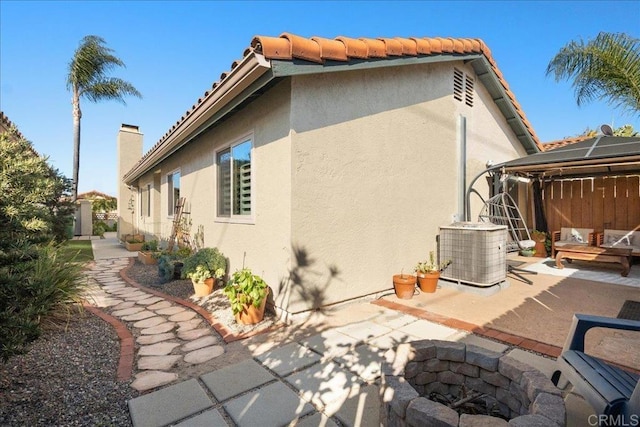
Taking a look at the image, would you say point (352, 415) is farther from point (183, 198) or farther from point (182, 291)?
point (183, 198)

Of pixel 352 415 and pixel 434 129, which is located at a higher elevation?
pixel 434 129

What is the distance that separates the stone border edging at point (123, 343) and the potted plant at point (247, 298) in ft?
4.33

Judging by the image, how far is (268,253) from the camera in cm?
505

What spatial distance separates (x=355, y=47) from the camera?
4.48 m

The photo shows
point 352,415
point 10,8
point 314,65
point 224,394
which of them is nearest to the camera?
point 352,415

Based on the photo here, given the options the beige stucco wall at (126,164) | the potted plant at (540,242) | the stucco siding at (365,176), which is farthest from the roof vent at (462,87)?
the beige stucco wall at (126,164)

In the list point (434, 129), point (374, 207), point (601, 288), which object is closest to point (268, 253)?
Result: point (374, 207)

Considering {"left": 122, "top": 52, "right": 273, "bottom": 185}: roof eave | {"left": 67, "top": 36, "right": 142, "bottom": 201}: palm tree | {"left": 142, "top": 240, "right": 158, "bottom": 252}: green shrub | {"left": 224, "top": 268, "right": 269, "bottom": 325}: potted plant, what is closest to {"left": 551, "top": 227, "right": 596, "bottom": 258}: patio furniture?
{"left": 224, "top": 268, "right": 269, "bottom": 325}: potted plant

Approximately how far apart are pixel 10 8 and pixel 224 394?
1123 centimetres

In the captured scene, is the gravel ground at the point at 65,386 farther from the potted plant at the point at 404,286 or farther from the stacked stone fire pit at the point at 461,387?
the potted plant at the point at 404,286

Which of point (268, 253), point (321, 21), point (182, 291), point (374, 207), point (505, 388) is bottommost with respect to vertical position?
point (182, 291)

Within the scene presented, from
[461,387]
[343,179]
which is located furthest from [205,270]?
[461,387]

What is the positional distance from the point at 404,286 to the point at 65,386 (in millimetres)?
4598

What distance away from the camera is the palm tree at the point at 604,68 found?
809 cm
